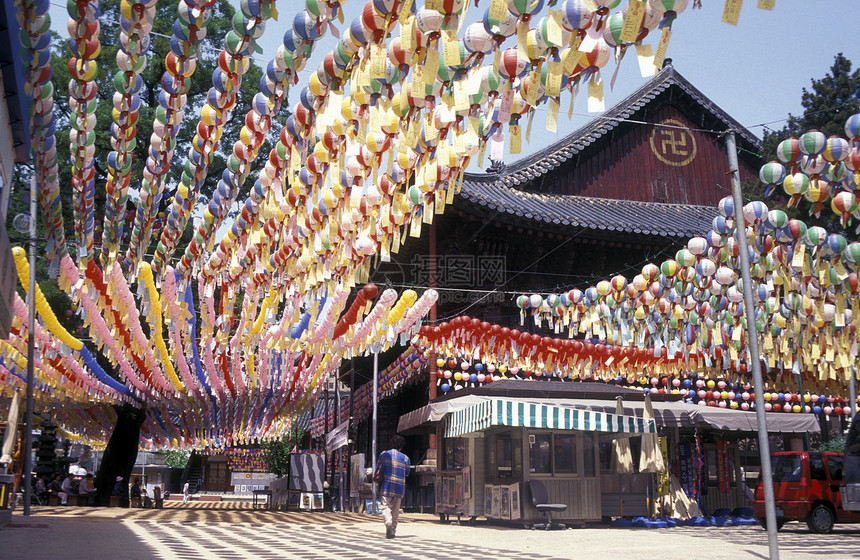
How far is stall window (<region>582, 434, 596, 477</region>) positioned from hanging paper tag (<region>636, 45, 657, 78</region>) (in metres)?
11.2

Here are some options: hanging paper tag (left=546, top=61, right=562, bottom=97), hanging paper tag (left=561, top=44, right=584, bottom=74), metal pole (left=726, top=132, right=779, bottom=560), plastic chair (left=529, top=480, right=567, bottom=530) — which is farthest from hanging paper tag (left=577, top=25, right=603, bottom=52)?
plastic chair (left=529, top=480, right=567, bottom=530)

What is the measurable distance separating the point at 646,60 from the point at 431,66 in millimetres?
1320

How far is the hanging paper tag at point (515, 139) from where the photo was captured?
5.69 metres

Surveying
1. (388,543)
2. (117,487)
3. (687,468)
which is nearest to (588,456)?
(687,468)

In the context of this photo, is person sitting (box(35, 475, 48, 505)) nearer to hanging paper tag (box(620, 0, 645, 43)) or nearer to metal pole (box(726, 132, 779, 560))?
metal pole (box(726, 132, 779, 560))

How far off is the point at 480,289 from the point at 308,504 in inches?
365

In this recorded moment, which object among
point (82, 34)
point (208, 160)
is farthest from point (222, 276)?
point (82, 34)

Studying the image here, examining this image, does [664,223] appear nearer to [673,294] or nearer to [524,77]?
[673,294]

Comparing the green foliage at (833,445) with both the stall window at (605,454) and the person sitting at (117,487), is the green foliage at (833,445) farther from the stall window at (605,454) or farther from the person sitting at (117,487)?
the person sitting at (117,487)

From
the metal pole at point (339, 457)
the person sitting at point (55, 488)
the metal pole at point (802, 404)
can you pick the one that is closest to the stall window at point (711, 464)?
the metal pole at point (802, 404)

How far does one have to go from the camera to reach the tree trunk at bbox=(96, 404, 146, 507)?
21.2m

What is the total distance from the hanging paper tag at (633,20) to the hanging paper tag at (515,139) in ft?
4.08

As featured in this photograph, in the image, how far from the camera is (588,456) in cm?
1476

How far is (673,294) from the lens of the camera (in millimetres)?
13102
